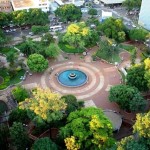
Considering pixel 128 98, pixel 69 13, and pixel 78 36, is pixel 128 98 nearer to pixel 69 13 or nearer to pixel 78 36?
pixel 78 36

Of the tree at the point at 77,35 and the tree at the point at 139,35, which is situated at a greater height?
the tree at the point at 77,35

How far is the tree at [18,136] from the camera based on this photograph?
29.2m

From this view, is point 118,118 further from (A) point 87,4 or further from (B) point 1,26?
(A) point 87,4

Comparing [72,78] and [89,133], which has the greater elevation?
[89,133]

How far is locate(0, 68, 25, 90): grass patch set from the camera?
42625 millimetres

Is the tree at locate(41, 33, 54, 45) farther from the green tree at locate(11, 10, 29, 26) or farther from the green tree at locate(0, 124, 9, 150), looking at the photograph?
the green tree at locate(0, 124, 9, 150)

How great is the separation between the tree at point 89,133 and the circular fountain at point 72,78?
14.8 metres

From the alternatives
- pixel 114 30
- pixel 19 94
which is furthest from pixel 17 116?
pixel 114 30

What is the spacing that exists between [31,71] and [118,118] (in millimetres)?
17900

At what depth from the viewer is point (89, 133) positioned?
28.3 metres

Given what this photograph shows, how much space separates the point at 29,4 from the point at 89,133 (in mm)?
44770

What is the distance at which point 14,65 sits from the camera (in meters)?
45.3

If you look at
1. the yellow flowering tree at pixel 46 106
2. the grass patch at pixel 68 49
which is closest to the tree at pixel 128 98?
the yellow flowering tree at pixel 46 106

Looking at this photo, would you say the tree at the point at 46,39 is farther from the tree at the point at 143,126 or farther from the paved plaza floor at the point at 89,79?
the tree at the point at 143,126
